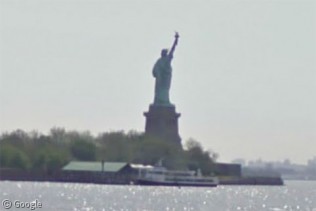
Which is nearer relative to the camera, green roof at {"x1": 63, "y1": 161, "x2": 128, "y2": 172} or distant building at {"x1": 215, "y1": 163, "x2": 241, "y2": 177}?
green roof at {"x1": 63, "y1": 161, "x2": 128, "y2": 172}

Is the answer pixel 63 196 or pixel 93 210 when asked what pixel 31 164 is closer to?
pixel 63 196

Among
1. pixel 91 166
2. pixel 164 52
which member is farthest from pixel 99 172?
pixel 164 52

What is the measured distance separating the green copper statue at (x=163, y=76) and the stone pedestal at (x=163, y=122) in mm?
659

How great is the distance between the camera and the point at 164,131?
123562mm

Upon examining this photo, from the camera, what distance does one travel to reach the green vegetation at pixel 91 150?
11969 centimetres

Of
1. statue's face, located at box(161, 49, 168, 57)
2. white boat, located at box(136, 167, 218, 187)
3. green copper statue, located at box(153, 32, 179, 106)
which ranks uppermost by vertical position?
statue's face, located at box(161, 49, 168, 57)

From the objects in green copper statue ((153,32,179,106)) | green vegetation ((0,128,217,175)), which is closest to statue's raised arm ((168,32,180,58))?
green copper statue ((153,32,179,106))

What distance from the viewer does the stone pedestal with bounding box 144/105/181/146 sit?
403 feet

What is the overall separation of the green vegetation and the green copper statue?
10.6 ft

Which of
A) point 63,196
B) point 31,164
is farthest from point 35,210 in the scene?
point 31,164

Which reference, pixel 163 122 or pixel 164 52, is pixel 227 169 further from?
pixel 164 52

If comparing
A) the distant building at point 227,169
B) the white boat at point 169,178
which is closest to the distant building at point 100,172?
the white boat at point 169,178

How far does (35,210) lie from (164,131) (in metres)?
64.8

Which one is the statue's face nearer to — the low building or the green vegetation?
the green vegetation
